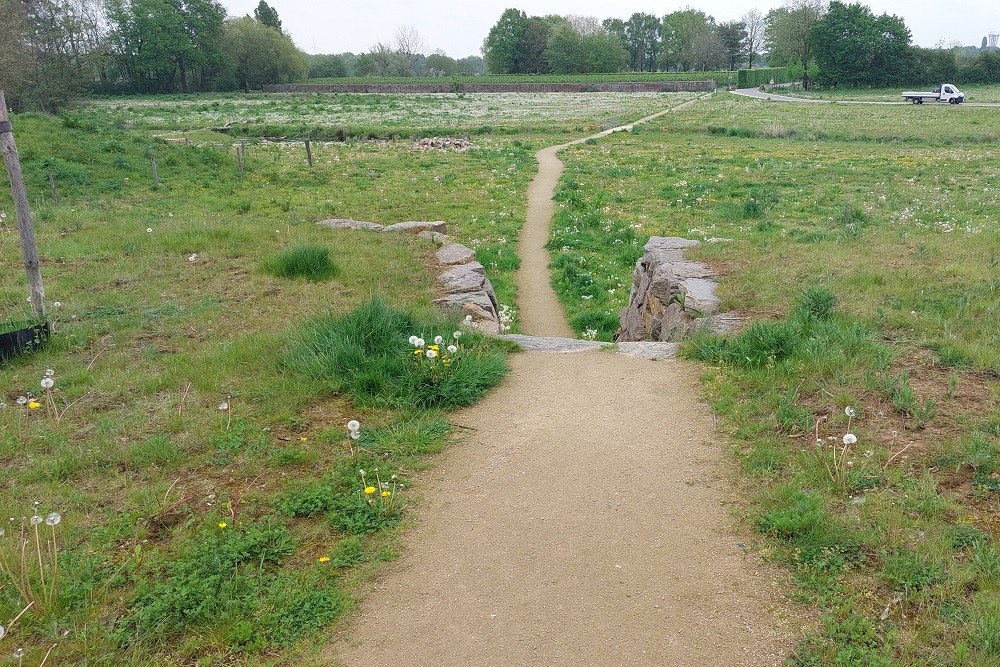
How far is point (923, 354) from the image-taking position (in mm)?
5863

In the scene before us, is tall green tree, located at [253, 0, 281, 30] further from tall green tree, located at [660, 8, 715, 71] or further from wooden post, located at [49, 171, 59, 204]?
wooden post, located at [49, 171, 59, 204]

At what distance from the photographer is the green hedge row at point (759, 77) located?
83500mm

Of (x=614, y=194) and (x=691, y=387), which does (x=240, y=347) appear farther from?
(x=614, y=194)

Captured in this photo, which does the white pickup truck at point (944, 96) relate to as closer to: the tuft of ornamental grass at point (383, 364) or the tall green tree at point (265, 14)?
the tuft of ornamental grass at point (383, 364)

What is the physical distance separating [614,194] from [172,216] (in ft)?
34.5

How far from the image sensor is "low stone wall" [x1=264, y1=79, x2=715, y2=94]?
3061 inches

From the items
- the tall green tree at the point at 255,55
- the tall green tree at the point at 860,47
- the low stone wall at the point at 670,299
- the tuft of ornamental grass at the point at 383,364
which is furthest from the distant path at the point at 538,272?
the tall green tree at the point at 255,55

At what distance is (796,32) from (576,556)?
308 feet

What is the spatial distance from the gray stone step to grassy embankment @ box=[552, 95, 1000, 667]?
1.28 feet

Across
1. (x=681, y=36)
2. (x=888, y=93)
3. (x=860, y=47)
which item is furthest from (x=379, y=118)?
(x=681, y=36)

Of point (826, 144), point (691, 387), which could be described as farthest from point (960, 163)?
point (691, 387)

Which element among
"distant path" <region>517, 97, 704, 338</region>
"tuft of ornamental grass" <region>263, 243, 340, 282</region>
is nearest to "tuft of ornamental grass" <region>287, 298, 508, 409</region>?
"tuft of ornamental grass" <region>263, 243, 340, 282</region>

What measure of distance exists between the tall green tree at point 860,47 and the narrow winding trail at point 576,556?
7888 centimetres

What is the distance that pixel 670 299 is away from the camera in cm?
868
